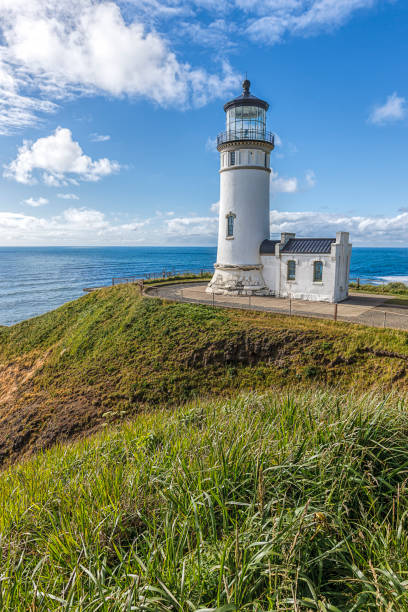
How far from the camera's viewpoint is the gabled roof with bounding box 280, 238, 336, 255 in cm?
1966

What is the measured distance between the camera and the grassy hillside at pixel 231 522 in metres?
2.47

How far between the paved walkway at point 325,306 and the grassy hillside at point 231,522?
431 inches

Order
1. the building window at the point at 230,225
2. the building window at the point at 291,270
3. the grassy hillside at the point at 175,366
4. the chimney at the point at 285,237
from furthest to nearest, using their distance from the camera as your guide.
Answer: the building window at the point at 230,225 → the chimney at the point at 285,237 → the building window at the point at 291,270 → the grassy hillside at the point at 175,366

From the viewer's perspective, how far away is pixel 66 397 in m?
14.3

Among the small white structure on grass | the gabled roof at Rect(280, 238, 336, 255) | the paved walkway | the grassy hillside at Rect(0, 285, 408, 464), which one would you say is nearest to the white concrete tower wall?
the small white structure on grass

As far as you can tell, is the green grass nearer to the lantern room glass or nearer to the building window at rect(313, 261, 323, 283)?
the building window at rect(313, 261, 323, 283)

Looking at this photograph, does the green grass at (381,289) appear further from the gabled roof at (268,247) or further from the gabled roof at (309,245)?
the gabled roof at (268,247)

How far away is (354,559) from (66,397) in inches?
540

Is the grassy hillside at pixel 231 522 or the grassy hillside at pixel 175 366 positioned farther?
the grassy hillside at pixel 175 366

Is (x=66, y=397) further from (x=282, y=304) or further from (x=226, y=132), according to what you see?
(x=226, y=132)

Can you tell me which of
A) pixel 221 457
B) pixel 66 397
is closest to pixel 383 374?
pixel 221 457

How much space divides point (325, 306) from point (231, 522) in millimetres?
16667

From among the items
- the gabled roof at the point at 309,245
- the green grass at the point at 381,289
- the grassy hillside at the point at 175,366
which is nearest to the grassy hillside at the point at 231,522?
the grassy hillside at the point at 175,366

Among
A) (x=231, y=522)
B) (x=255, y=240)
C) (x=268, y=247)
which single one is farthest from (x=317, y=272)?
(x=231, y=522)
